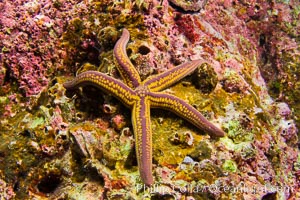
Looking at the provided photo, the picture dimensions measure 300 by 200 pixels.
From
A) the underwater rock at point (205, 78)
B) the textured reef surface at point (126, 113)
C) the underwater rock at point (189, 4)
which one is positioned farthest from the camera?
the underwater rock at point (189, 4)

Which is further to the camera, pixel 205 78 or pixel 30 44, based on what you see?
pixel 30 44

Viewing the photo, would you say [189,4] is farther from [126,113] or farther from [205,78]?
[126,113]

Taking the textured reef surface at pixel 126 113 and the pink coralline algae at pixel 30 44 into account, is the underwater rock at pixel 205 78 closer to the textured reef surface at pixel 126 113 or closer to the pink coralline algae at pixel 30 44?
the textured reef surface at pixel 126 113

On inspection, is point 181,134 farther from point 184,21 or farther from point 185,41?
point 184,21

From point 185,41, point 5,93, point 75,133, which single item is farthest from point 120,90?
point 5,93

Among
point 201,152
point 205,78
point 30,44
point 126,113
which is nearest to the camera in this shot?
point 201,152

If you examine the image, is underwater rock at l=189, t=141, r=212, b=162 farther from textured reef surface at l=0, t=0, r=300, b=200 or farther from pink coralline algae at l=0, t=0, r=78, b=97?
pink coralline algae at l=0, t=0, r=78, b=97

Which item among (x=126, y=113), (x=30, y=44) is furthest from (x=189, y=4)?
(x=30, y=44)

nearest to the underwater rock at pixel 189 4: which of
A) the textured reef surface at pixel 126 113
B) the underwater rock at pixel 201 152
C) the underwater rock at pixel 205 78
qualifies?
the textured reef surface at pixel 126 113

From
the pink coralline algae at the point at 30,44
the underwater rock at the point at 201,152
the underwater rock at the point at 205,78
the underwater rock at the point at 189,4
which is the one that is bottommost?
the underwater rock at the point at 201,152
